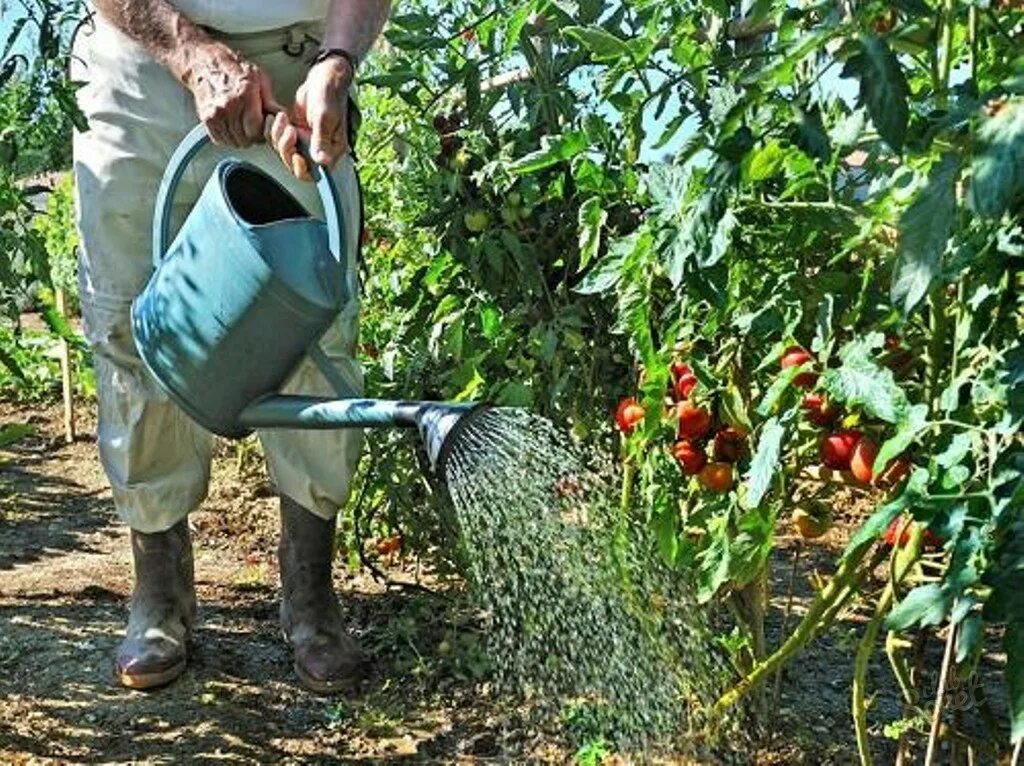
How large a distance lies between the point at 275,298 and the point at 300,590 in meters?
0.75

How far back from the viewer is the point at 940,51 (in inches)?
62.7

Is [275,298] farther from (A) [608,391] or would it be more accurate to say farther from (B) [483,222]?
(A) [608,391]

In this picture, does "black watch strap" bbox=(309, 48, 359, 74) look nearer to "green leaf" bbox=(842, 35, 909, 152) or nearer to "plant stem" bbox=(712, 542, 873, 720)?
"plant stem" bbox=(712, 542, 873, 720)

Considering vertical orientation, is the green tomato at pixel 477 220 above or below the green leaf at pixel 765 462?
above

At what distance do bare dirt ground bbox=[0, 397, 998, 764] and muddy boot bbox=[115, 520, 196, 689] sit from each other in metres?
0.04

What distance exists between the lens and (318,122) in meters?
2.06

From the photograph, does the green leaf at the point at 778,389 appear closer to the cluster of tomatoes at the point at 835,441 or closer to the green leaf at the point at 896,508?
the cluster of tomatoes at the point at 835,441

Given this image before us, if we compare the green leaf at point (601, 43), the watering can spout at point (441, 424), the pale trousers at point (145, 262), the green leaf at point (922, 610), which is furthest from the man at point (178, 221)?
the green leaf at point (922, 610)

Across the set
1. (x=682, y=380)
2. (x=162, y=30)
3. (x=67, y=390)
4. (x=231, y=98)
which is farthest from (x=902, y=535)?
(x=67, y=390)

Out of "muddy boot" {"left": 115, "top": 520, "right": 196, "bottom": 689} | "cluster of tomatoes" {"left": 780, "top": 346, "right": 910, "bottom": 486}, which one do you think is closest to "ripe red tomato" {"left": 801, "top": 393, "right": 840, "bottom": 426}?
"cluster of tomatoes" {"left": 780, "top": 346, "right": 910, "bottom": 486}

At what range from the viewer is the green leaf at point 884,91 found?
107cm

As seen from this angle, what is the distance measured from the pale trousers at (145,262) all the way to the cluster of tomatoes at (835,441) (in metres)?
0.83

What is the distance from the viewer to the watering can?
1.90m

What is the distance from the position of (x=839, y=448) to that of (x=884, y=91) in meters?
0.67
